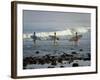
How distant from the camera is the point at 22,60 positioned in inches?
83.1

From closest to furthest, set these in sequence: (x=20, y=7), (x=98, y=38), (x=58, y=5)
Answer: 1. (x=20, y=7)
2. (x=58, y=5)
3. (x=98, y=38)

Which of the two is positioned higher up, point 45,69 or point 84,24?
point 84,24

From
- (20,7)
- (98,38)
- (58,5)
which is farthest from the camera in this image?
(98,38)

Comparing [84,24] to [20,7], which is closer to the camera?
[20,7]

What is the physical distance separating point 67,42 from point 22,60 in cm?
46

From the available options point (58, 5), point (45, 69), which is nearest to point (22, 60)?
point (45, 69)

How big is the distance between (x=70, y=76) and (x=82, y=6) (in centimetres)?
66

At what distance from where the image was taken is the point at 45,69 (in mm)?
2197

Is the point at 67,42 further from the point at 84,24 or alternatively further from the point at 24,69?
the point at 24,69

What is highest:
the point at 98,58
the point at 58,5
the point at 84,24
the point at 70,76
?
the point at 58,5

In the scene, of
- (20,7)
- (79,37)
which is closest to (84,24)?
(79,37)

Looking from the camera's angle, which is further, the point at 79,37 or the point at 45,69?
the point at 79,37

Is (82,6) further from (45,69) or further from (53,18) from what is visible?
(45,69)

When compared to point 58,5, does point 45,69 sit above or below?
below
